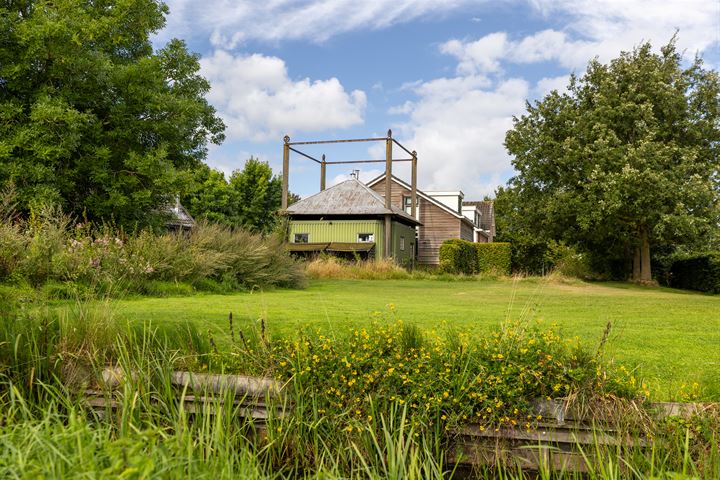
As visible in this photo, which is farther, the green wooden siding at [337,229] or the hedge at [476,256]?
the green wooden siding at [337,229]

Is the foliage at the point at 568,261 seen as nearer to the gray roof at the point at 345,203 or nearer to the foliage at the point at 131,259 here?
the gray roof at the point at 345,203

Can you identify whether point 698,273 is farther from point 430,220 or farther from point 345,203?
point 430,220

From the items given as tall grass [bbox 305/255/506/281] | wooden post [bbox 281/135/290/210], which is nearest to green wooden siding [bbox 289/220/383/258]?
wooden post [bbox 281/135/290/210]

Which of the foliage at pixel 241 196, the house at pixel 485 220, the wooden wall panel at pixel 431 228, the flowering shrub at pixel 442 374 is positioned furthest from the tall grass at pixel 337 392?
the house at pixel 485 220

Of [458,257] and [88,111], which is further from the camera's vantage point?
[458,257]

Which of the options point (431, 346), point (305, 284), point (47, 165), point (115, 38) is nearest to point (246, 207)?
point (115, 38)

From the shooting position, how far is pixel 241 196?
48312 mm

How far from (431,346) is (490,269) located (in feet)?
90.0

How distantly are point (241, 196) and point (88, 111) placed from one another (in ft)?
93.7

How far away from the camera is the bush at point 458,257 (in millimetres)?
29406

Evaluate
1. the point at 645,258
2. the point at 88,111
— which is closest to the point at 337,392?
the point at 88,111

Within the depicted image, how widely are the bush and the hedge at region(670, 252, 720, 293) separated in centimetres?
984

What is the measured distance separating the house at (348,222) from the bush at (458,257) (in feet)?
9.66

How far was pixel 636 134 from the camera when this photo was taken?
27.2m
